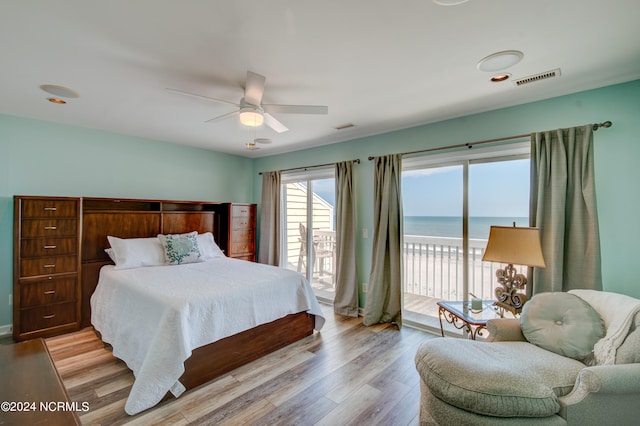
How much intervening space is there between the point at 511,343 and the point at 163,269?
11.4 ft

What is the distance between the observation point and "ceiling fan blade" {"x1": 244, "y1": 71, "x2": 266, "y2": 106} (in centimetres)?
201

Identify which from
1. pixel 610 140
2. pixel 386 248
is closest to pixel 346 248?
pixel 386 248

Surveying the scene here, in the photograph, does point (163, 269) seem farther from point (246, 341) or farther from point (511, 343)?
point (511, 343)

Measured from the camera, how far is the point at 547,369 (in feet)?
5.24

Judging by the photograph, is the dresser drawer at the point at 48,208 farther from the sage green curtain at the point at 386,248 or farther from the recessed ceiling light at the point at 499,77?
the recessed ceiling light at the point at 499,77

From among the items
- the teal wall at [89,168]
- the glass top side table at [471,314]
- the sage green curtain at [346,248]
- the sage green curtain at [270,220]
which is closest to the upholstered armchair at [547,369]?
the glass top side table at [471,314]

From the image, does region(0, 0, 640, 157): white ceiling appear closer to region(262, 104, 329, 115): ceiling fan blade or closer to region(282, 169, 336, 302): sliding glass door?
region(262, 104, 329, 115): ceiling fan blade

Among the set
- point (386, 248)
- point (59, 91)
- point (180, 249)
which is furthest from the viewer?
point (180, 249)

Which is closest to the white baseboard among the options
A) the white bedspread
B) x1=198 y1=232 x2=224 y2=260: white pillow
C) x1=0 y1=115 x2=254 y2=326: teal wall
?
x1=0 y1=115 x2=254 y2=326: teal wall

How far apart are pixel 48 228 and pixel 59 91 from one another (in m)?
1.58

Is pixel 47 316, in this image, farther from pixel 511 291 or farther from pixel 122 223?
pixel 511 291

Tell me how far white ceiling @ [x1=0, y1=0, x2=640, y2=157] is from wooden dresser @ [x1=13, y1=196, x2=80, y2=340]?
1102 mm

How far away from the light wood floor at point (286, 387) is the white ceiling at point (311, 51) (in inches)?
97.0

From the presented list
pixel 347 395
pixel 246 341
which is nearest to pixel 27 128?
pixel 246 341
